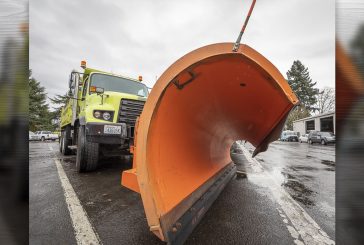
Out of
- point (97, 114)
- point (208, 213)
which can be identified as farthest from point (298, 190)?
point (97, 114)

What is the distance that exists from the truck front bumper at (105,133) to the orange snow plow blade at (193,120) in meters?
1.90

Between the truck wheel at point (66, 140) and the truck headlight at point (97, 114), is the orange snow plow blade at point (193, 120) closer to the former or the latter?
the truck headlight at point (97, 114)

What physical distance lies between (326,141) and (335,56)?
99.5 ft

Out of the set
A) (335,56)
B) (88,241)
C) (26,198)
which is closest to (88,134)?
(88,241)

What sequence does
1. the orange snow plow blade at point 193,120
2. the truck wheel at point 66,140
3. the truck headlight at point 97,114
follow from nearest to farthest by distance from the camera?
the orange snow plow blade at point 193,120 < the truck headlight at point 97,114 < the truck wheel at point 66,140

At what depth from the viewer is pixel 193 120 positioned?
8.84ft

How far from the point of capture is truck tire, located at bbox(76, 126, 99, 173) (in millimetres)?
4652

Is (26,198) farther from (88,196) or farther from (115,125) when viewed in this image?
(115,125)

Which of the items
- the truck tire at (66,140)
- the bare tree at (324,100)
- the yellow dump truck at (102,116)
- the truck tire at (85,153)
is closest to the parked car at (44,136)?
the truck tire at (66,140)

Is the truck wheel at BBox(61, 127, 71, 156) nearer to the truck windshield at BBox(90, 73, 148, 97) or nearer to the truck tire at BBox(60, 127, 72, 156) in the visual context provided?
the truck tire at BBox(60, 127, 72, 156)

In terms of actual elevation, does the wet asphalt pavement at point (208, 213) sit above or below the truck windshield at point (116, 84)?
below

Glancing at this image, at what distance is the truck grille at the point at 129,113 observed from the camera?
4.81 m

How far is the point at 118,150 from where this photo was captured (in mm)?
5285

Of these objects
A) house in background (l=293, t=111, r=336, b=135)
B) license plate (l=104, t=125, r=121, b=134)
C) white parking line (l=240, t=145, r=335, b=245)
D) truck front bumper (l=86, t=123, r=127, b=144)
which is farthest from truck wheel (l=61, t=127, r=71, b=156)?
house in background (l=293, t=111, r=336, b=135)
